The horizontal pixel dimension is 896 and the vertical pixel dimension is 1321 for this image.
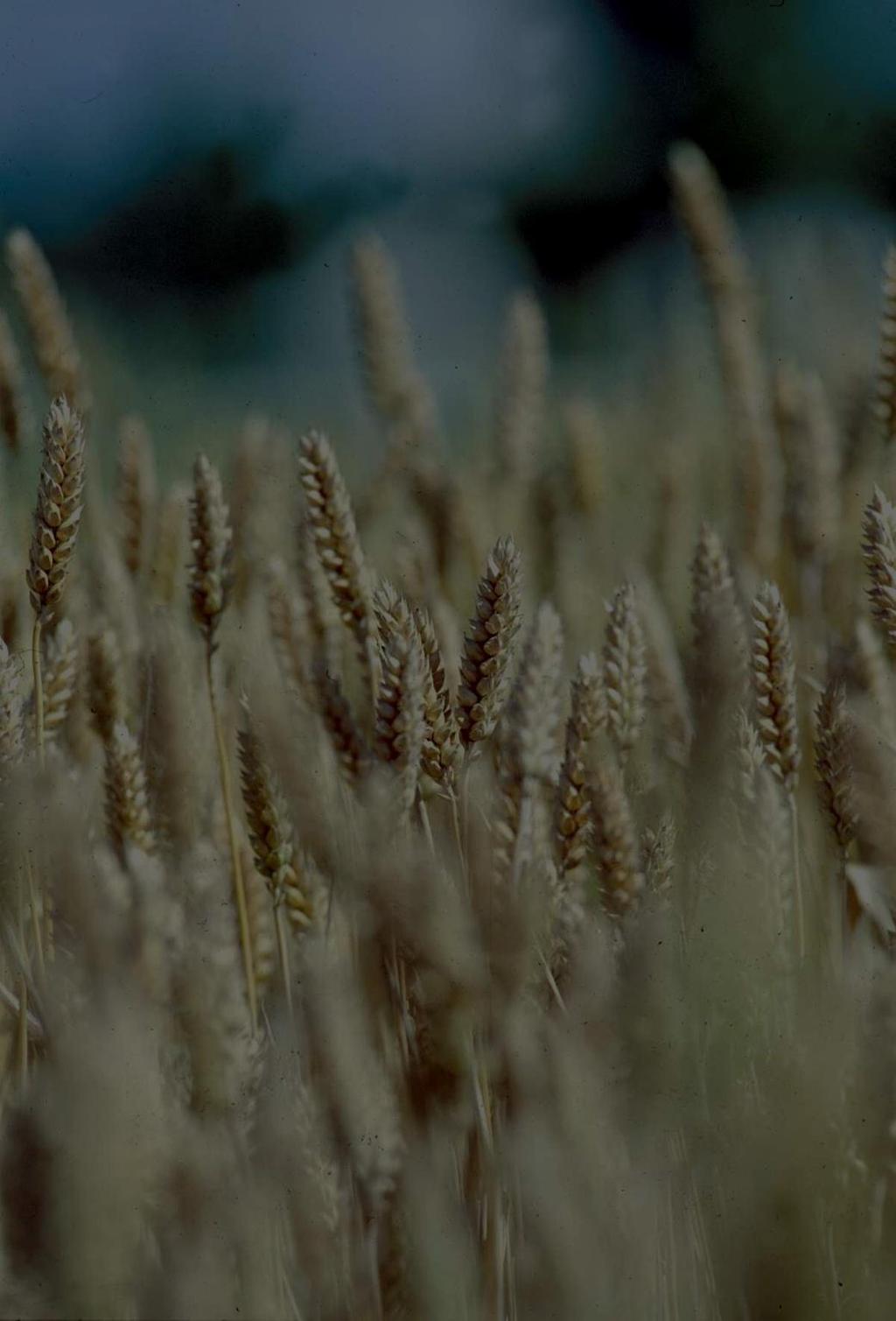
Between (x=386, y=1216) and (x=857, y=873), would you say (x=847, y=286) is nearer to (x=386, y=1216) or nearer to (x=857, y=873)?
(x=857, y=873)

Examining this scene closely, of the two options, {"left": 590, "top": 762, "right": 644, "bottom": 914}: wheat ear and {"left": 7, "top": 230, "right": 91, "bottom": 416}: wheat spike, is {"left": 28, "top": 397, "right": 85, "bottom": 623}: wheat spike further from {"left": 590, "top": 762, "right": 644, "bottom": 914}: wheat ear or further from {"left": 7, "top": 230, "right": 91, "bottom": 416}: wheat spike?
{"left": 7, "top": 230, "right": 91, "bottom": 416}: wheat spike

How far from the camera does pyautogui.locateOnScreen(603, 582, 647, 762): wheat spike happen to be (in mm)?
643

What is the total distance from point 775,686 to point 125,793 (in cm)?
31

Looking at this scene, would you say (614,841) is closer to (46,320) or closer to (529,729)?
(529,729)

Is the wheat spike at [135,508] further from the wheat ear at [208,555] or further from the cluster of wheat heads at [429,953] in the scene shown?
the wheat ear at [208,555]

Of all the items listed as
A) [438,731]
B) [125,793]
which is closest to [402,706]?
[438,731]

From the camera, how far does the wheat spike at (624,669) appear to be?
0.64 meters

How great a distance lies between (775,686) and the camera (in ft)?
1.99

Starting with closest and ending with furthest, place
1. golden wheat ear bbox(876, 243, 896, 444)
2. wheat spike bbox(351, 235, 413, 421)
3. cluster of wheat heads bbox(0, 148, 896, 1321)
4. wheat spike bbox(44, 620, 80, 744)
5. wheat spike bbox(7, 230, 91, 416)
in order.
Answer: cluster of wheat heads bbox(0, 148, 896, 1321) < wheat spike bbox(44, 620, 80, 744) < golden wheat ear bbox(876, 243, 896, 444) < wheat spike bbox(7, 230, 91, 416) < wheat spike bbox(351, 235, 413, 421)

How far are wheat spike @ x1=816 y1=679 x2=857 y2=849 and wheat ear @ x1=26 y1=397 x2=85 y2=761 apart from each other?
35 cm

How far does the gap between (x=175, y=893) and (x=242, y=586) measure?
49 centimetres

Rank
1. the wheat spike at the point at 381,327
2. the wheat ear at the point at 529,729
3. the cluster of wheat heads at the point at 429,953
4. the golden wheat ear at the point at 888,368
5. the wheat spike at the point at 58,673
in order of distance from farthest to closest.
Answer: the wheat spike at the point at 381,327, the golden wheat ear at the point at 888,368, the wheat spike at the point at 58,673, the wheat ear at the point at 529,729, the cluster of wheat heads at the point at 429,953

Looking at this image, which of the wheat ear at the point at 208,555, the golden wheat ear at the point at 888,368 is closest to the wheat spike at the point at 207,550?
the wheat ear at the point at 208,555

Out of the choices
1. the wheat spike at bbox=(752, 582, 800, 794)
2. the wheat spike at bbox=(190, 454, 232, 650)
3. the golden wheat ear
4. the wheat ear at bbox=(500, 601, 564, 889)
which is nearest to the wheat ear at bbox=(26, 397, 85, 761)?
the wheat spike at bbox=(190, 454, 232, 650)
